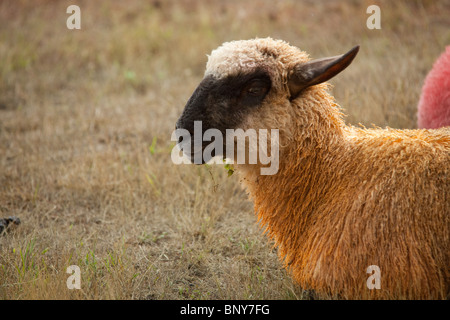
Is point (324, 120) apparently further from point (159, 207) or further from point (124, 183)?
point (124, 183)

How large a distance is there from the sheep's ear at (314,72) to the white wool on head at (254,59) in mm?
65

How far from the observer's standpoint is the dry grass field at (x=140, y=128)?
3379 mm

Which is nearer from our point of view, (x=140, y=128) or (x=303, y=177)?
(x=303, y=177)

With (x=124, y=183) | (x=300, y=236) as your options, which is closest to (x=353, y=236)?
(x=300, y=236)

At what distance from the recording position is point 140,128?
6086mm

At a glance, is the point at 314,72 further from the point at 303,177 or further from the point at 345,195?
the point at 345,195

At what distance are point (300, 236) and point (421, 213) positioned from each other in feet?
2.47

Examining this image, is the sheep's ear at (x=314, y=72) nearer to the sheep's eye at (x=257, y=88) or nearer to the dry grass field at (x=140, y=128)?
the sheep's eye at (x=257, y=88)

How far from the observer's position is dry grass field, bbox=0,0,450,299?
3.38m

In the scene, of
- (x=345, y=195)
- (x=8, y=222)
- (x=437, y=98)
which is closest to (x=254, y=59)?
(x=345, y=195)

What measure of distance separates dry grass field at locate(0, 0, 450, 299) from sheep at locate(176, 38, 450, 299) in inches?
17.1

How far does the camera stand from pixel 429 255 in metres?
2.44

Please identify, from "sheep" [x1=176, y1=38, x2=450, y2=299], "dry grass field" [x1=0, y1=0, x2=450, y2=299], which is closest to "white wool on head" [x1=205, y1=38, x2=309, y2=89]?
"sheep" [x1=176, y1=38, x2=450, y2=299]

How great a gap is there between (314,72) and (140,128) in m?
3.82
